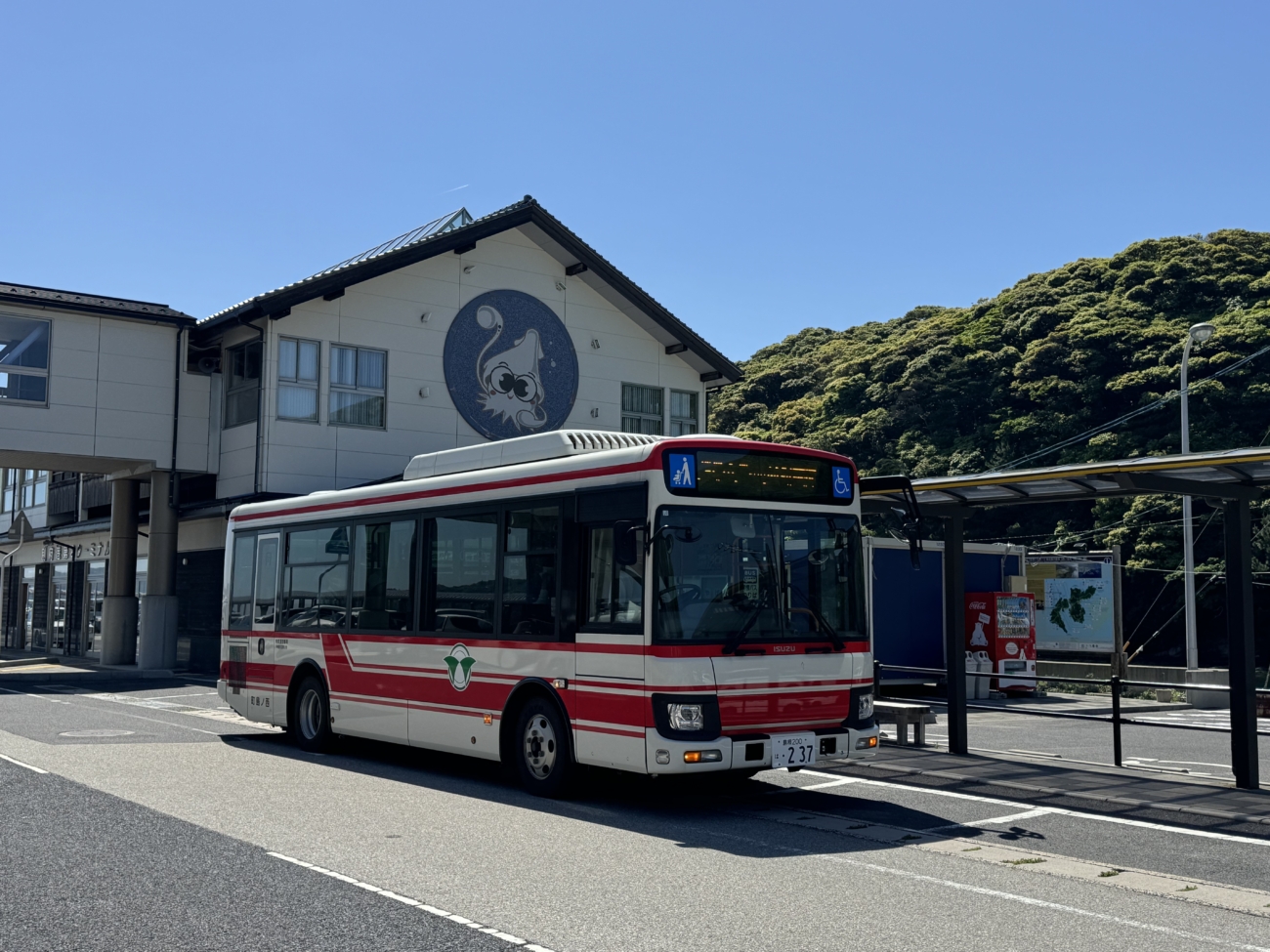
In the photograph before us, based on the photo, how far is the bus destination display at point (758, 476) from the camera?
10.4 m

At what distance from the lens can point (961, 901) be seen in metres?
7.24

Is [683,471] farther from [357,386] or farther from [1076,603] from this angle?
[1076,603]

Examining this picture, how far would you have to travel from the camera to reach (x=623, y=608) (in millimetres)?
10398

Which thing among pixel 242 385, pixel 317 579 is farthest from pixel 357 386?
pixel 317 579

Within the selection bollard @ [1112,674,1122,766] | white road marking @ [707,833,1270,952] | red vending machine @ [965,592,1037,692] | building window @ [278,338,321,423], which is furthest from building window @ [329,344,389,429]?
white road marking @ [707,833,1270,952]

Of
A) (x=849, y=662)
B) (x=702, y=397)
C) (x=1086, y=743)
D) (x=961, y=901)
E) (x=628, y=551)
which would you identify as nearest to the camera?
(x=961, y=901)

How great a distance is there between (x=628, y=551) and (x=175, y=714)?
12.5 m

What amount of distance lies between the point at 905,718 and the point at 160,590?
21896mm

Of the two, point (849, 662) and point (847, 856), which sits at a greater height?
point (849, 662)

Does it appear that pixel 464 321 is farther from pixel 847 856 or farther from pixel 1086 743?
pixel 847 856

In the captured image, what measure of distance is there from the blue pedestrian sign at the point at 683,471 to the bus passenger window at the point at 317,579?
545 centimetres

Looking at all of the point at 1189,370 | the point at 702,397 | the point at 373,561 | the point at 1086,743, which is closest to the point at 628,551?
the point at 373,561

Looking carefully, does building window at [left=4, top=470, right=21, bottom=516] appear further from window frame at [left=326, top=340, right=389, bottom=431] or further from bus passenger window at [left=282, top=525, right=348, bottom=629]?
bus passenger window at [left=282, top=525, right=348, bottom=629]

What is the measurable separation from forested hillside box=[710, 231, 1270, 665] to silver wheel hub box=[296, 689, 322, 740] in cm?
3480
